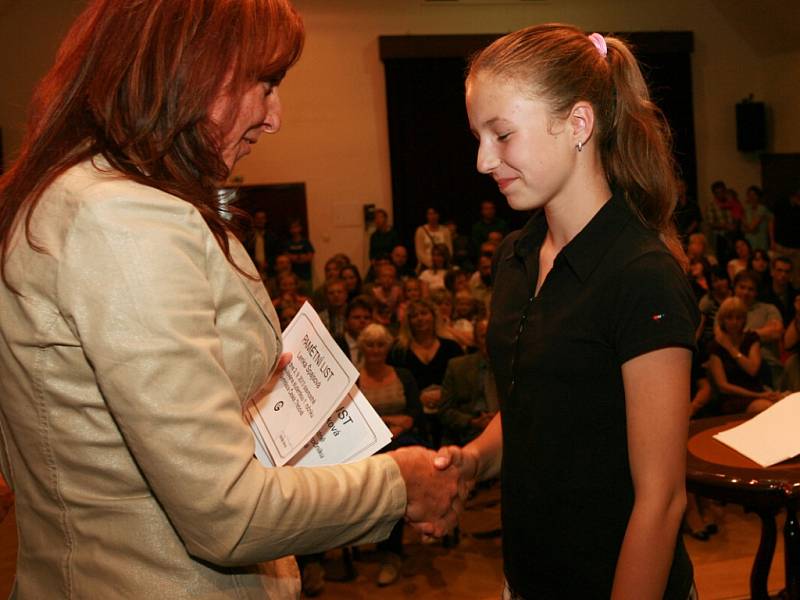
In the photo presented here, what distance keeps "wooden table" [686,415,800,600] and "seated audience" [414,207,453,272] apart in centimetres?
790

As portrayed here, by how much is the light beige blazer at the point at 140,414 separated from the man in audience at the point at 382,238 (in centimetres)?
928

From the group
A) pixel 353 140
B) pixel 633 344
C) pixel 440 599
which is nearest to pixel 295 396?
→ pixel 633 344

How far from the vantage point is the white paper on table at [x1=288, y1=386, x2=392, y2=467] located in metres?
1.38

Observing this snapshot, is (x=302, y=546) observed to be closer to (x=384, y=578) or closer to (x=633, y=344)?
(x=633, y=344)

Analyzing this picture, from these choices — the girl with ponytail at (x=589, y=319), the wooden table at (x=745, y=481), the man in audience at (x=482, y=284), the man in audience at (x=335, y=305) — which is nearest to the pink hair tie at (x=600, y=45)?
the girl with ponytail at (x=589, y=319)

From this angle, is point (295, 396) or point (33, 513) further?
point (295, 396)

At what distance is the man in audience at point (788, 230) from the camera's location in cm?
994

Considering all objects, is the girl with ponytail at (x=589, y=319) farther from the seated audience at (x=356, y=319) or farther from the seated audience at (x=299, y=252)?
the seated audience at (x=299, y=252)

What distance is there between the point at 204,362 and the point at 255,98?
373 mm

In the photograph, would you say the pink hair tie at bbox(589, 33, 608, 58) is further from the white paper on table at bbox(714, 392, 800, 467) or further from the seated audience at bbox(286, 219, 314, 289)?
the seated audience at bbox(286, 219, 314, 289)

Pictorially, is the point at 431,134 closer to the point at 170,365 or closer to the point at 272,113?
the point at 272,113

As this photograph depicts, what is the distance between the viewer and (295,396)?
4.60 ft

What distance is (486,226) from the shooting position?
10656 millimetres

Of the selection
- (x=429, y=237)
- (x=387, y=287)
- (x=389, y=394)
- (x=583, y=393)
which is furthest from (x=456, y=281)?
(x=583, y=393)
